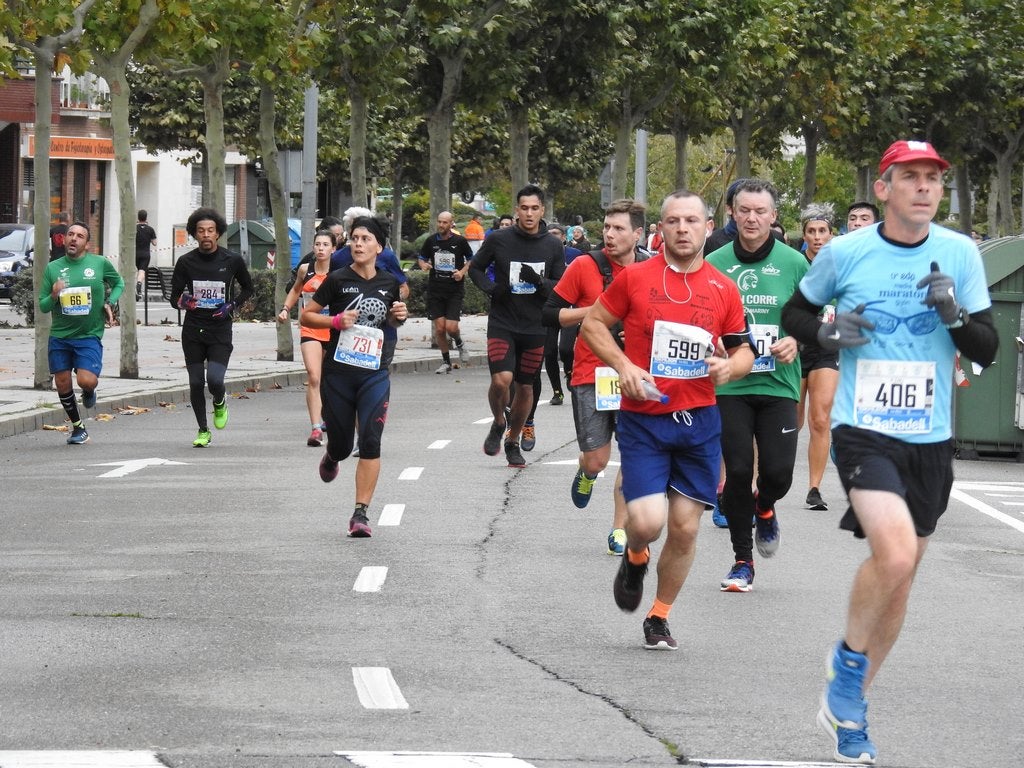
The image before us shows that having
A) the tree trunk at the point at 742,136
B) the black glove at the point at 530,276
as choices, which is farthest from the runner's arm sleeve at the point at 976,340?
the tree trunk at the point at 742,136

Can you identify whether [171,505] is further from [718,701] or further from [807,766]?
[807,766]

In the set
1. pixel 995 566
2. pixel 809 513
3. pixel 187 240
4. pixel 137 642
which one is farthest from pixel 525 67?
pixel 187 240

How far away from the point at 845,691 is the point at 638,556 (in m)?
1.87

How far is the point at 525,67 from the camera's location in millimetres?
31484

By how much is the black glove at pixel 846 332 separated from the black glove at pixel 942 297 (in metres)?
0.20

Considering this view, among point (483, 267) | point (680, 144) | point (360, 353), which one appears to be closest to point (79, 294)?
point (483, 267)

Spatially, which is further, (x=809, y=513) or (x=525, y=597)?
(x=809, y=513)

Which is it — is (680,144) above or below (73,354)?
above

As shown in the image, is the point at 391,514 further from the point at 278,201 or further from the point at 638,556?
the point at 278,201

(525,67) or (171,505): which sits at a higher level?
(525,67)

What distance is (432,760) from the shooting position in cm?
564

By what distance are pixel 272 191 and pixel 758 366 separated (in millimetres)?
18531

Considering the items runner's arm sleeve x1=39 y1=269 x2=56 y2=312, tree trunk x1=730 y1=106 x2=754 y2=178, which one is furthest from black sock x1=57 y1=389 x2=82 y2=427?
tree trunk x1=730 y1=106 x2=754 y2=178

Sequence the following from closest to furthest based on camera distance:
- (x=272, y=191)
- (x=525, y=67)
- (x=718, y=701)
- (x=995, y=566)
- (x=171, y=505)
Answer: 1. (x=718, y=701)
2. (x=995, y=566)
3. (x=171, y=505)
4. (x=272, y=191)
5. (x=525, y=67)
